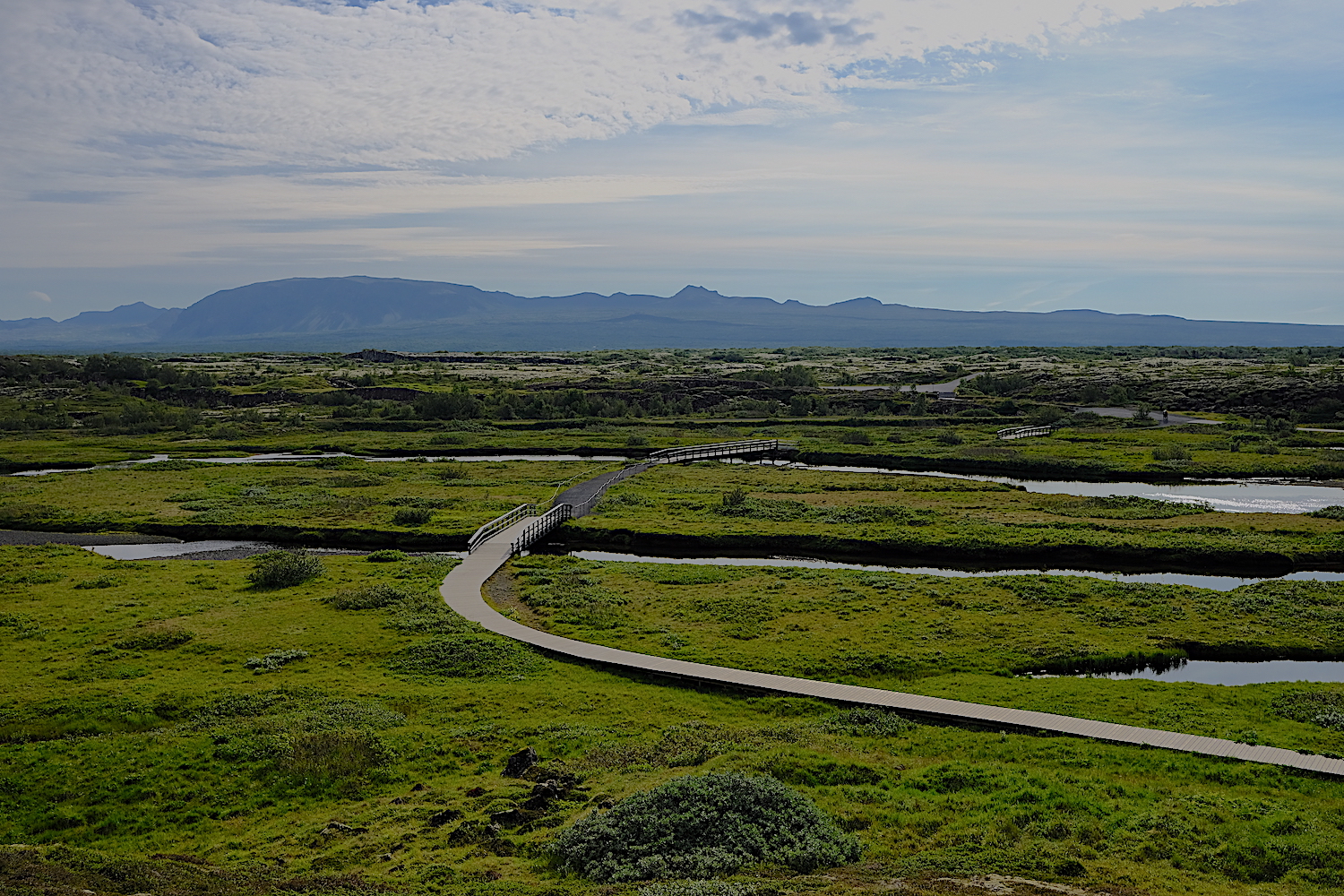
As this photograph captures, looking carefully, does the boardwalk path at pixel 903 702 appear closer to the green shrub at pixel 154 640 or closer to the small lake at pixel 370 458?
the green shrub at pixel 154 640

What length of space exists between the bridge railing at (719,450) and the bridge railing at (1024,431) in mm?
21120

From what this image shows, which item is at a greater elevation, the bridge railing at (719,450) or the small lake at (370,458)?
the bridge railing at (719,450)

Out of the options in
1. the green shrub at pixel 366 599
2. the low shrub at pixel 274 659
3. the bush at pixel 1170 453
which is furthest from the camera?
the bush at pixel 1170 453

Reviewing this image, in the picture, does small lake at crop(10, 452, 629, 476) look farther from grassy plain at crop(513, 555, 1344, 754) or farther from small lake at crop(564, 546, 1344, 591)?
grassy plain at crop(513, 555, 1344, 754)

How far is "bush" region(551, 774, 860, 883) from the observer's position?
1666 cm

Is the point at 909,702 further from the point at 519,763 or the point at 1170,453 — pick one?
the point at 1170,453

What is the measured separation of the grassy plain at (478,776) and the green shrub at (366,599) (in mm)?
3785

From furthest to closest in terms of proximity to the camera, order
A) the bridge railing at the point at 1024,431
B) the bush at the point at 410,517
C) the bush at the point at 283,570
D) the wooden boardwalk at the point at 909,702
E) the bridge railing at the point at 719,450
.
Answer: the bridge railing at the point at 1024,431
the bridge railing at the point at 719,450
the bush at the point at 410,517
the bush at the point at 283,570
the wooden boardwalk at the point at 909,702

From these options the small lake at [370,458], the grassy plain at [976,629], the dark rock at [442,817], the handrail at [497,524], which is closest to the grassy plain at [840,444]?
the small lake at [370,458]

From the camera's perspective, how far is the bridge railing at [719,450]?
79.8 meters

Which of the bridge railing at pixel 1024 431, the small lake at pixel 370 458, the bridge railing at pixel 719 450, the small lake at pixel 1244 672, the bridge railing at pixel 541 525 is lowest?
the small lake at pixel 1244 672

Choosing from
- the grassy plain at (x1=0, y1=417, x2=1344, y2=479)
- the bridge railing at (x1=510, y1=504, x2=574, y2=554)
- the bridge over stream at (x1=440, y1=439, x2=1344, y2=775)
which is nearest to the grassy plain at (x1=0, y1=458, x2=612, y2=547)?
the bridge railing at (x1=510, y1=504, x2=574, y2=554)

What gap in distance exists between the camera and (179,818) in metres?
20.2

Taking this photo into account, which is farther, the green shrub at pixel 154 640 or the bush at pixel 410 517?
the bush at pixel 410 517
